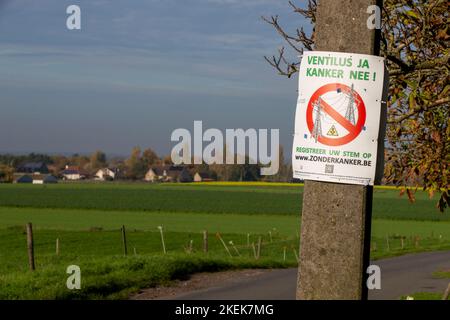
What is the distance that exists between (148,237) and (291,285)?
3196 cm

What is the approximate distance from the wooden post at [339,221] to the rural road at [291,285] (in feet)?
49.2

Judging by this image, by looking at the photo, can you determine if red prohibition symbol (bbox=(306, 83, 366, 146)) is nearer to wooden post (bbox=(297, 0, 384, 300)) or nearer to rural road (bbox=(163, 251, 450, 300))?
wooden post (bbox=(297, 0, 384, 300))

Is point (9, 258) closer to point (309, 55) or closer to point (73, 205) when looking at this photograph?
point (309, 55)

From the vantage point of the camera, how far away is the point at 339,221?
13.1ft

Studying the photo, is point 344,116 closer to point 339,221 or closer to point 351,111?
point 351,111

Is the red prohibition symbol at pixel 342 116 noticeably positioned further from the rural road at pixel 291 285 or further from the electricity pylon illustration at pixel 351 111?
the rural road at pixel 291 285

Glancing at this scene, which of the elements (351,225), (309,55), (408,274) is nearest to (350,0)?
(309,55)

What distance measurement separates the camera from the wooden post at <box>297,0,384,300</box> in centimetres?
400

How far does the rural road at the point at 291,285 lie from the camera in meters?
19.9

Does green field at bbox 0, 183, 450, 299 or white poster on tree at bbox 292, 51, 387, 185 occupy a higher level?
white poster on tree at bbox 292, 51, 387, 185

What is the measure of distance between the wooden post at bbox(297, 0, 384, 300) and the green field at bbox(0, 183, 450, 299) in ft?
50.6

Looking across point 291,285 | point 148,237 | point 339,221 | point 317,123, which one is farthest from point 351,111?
point 148,237

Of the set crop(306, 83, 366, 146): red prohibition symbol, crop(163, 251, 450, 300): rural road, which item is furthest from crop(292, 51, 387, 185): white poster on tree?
crop(163, 251, 450, 300): rural road

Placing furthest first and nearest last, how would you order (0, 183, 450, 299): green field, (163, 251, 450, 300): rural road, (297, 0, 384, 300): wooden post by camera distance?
(0, 183, 450, 299): green field < (163, 251, 450, 300): rural road < (297, 0, 384, 300): wooden post
